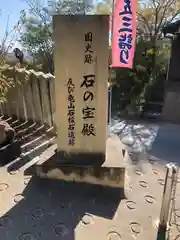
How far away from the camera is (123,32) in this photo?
5008mm

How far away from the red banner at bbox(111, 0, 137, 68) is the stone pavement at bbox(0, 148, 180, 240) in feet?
7.98

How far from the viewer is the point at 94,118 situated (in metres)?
3.61

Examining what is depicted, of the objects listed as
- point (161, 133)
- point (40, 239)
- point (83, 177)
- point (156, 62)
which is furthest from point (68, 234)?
point (156, 62)

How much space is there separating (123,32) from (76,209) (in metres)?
3.40

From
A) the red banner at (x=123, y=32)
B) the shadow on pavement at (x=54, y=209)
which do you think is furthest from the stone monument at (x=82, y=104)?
the red banner at (x=123, y=32)

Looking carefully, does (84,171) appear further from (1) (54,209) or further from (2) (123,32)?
(2) (123,32)

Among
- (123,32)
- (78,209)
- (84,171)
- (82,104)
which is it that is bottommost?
(78,209)

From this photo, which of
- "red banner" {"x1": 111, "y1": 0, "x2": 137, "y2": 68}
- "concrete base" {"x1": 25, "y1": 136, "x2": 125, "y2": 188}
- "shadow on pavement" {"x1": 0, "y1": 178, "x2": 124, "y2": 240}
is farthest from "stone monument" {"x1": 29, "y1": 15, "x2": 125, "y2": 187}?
"red banner" {"x1": 111, "y1": 0, "x2": 137, "y2": 68}

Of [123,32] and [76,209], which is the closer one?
[76,209]

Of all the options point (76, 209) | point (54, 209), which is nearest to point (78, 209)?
point (76, 209)

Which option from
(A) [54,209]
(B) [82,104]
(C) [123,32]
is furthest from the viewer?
(C) [123,32]

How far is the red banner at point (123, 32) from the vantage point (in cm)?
470

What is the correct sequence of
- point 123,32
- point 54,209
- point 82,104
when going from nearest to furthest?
point 54,209 < point 82,104 < point 123,32

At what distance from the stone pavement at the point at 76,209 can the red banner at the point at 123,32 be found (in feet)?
7.98
